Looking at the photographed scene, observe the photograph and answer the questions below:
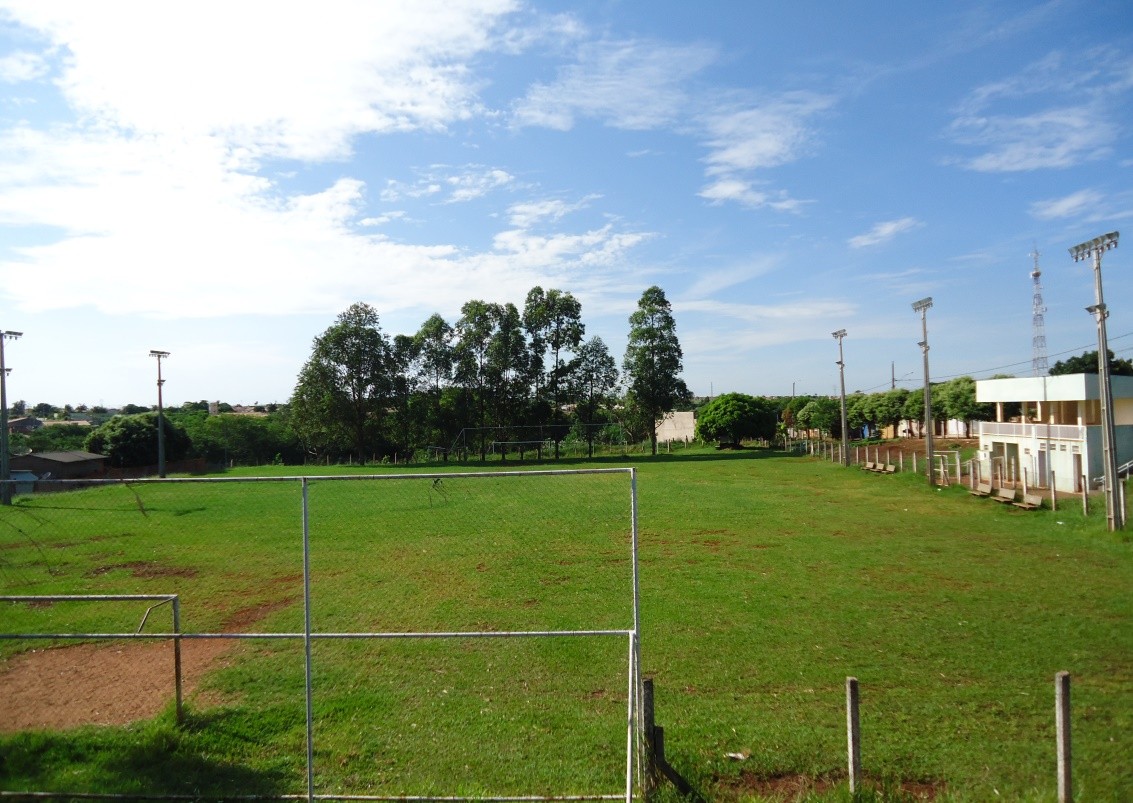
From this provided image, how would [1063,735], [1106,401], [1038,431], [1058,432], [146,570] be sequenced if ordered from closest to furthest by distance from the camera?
[1063,735]
[146,570]
[1106,401]
[1058,432]
[1038,431]

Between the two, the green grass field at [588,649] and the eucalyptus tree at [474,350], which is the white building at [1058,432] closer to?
the green grass field at [588,649]

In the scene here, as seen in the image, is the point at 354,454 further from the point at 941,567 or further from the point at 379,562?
the point at 941,567

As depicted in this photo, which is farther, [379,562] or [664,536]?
[664,536]

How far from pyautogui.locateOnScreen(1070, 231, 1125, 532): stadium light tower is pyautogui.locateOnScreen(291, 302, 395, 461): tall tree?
5004 cm

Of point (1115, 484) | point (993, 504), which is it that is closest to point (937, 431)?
point (993, 504)

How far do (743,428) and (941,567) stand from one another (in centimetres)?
5000

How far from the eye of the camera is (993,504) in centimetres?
2203

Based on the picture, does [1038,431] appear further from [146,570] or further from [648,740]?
[146,570]

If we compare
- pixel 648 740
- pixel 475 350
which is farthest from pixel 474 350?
pixel 648 740

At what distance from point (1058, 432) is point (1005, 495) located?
7.00 meters

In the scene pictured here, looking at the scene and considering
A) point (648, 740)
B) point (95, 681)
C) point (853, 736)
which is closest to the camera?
point (853, 736)

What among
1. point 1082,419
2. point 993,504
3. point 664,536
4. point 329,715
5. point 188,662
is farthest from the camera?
point 1082,419

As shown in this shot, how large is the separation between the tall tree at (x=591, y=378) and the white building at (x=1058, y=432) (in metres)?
34.9

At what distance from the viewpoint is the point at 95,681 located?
8008 millimetres
